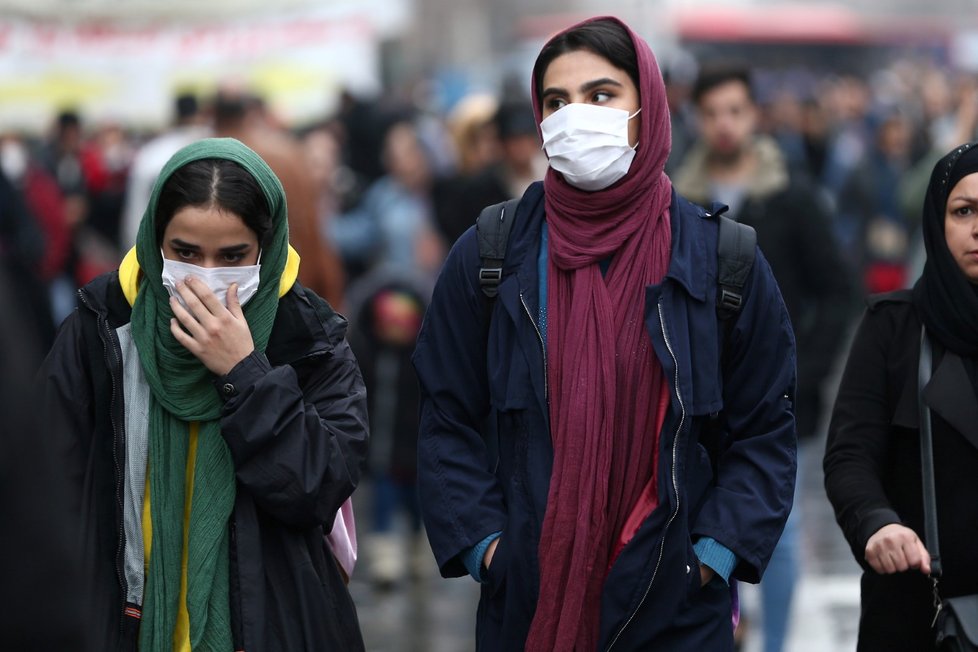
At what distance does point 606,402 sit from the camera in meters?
3.60

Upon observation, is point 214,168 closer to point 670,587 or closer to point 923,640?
point 670,587

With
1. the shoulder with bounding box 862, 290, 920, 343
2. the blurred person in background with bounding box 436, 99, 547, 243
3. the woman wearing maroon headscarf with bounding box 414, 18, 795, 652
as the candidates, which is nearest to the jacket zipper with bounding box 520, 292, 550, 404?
the woman wearing maroon headscarf with bounding box 414, 18, 795, 652

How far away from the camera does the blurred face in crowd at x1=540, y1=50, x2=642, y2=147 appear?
375 centimetres

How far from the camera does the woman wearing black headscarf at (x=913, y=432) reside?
154 inches

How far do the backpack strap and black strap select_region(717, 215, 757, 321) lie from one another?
0.47 m

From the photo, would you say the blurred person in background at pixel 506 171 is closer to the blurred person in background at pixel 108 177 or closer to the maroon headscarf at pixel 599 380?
the maroon headscarf at pixel 599 380

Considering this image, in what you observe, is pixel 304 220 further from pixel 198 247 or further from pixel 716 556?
pixel 716 556

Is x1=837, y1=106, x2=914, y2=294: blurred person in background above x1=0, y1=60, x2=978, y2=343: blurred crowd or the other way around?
the other way around

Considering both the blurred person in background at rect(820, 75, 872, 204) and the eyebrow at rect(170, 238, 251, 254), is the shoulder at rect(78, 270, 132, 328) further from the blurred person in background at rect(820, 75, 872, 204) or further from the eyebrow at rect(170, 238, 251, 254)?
the blurred person in background at rect(820, 75, 872, 204)

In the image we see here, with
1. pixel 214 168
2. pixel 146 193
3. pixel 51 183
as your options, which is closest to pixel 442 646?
pixel 146 193

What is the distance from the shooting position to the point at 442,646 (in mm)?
6883

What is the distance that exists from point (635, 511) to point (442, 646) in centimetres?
342

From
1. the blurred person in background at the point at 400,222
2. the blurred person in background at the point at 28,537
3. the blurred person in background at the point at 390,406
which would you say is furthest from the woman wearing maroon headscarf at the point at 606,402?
the blurred person in background at the point at 400,222

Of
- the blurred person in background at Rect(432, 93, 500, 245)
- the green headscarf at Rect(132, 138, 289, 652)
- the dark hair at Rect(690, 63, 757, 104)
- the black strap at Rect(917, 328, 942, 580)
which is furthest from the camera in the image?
the blurred person in background at Rect(432, 93, 500, 245)
